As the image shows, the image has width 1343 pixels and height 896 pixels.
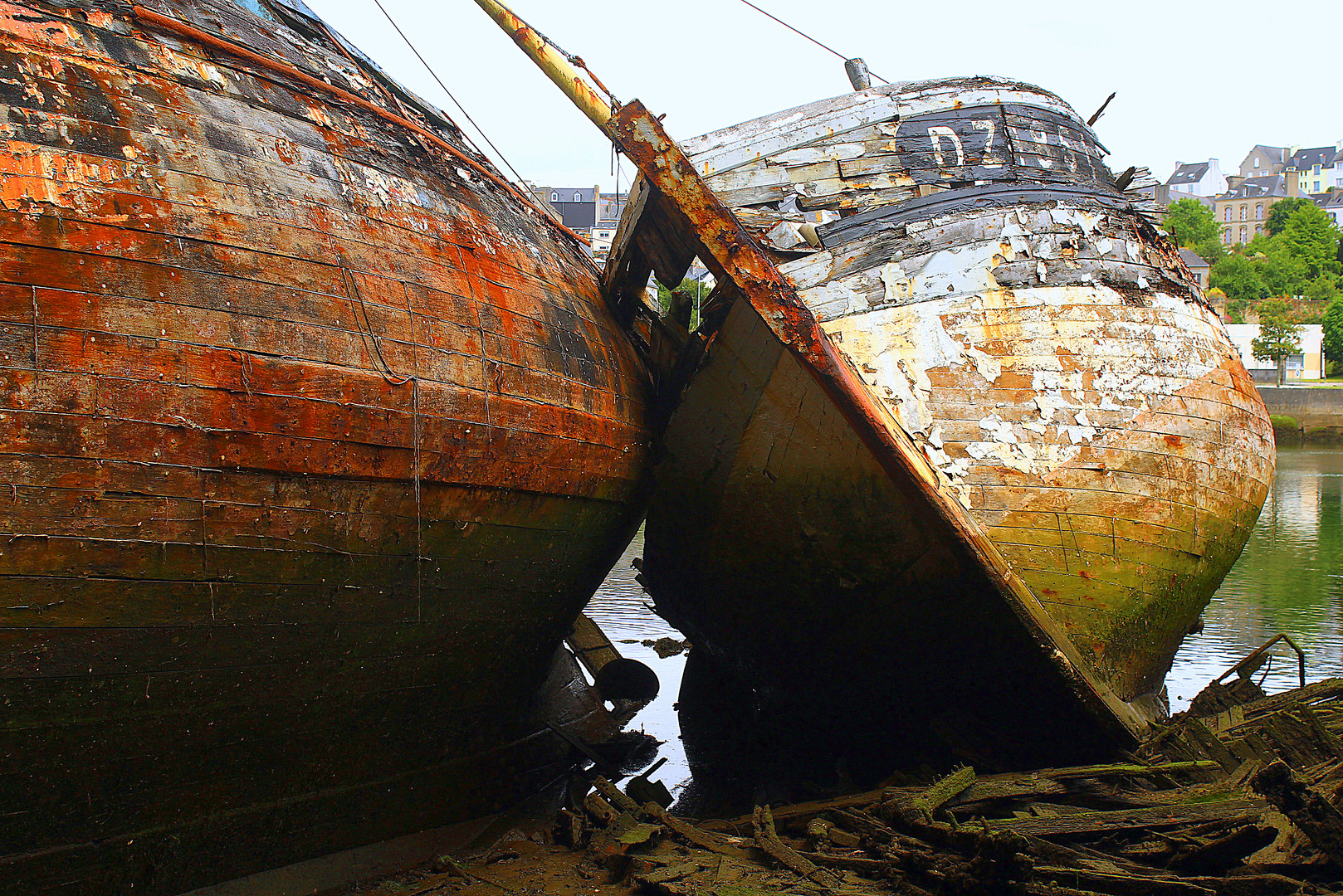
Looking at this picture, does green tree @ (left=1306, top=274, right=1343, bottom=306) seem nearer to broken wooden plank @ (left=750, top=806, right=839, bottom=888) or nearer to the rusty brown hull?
the rusty brown hull

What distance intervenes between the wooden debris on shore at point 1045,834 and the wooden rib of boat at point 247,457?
841 mm

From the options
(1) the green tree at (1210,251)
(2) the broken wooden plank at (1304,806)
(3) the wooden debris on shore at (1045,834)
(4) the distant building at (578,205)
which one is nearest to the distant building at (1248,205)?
(1) the green tree at (1210,251)

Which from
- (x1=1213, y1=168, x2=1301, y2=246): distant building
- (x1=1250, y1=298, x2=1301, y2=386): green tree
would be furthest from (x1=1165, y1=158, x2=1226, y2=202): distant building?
(x1=1250, y1=298, x2=1301, y2=386): green tree

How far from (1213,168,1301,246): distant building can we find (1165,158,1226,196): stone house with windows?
10213mm

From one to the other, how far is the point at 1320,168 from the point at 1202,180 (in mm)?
10108

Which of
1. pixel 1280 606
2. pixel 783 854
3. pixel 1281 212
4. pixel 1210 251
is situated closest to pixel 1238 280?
pixel 1210 251

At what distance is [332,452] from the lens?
3.17 metres

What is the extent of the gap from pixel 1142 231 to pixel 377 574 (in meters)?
3.84

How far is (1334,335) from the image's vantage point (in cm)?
4688

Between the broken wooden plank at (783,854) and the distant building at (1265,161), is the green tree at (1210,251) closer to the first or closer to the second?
the distant building at (1265,161)

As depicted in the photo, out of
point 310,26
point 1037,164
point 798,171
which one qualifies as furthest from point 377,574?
point 1037,164

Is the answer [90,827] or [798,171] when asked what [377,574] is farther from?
[798,171]

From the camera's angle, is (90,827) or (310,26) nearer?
(90,827)

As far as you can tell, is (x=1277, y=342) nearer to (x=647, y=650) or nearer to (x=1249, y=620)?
(x=1249, y=620)
